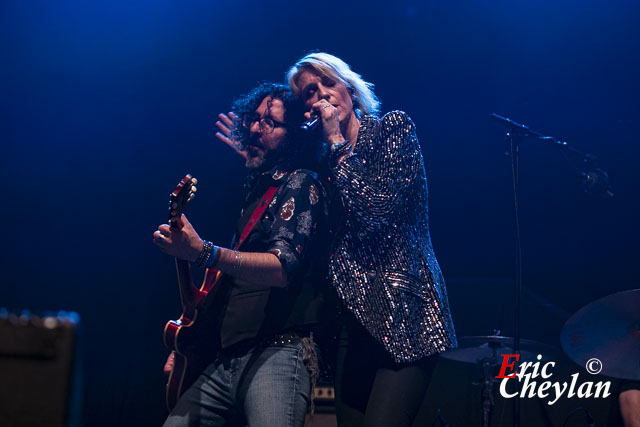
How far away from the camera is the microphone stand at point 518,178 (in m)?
2.54

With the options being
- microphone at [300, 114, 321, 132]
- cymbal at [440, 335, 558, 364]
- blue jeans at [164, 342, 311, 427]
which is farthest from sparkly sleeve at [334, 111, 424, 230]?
cymbal at [440, 335, 558, 364]

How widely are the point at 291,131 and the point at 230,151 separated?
115 centimetres

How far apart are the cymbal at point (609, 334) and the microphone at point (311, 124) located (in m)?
1.61

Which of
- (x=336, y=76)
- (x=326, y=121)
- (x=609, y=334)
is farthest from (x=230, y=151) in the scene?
(x=609, y=334)

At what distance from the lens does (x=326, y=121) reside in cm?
209

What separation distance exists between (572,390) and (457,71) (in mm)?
2257

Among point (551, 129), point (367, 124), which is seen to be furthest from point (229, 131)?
point (551, 129)

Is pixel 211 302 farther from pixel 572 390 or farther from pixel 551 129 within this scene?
pixel 551 129

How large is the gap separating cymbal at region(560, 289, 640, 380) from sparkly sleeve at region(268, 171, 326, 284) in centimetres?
152

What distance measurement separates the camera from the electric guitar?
1.82 metres

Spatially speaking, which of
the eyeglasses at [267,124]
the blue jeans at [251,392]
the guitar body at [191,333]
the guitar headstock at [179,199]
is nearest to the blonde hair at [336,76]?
the eyeglasses at [267,124]

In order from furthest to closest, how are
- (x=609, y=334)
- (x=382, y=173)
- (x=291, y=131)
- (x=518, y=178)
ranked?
(x=518, y=178) < (x=609, y=334) < (x=291, y=131) < (x=382, y=173)

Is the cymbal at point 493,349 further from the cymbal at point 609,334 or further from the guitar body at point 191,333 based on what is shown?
the guitar body at point 191,333

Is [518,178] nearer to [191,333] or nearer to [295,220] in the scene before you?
[295,220]
